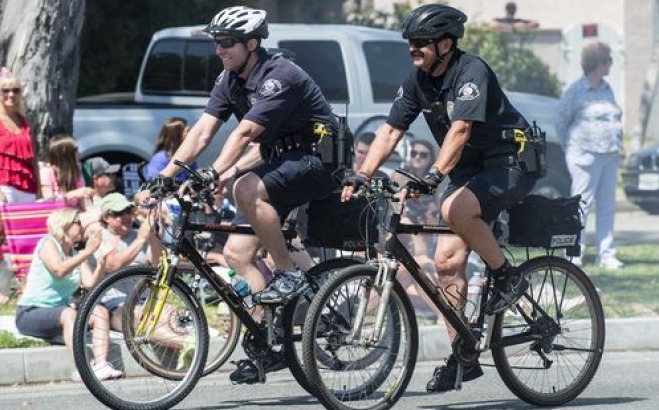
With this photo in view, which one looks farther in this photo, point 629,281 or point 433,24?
point 629,281

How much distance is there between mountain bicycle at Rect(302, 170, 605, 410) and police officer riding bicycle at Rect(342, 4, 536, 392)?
0.10m

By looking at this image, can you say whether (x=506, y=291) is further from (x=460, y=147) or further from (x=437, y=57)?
(x=437, y=57)

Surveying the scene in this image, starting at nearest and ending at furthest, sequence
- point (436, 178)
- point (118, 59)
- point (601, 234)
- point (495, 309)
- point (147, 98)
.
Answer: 1. point (436, 178)
2. point (495, 309)
3. point (601, 234)
4. point (147, 98)
5. point (118, 59)

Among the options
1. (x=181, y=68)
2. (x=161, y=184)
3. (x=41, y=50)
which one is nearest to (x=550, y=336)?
(x=161, y=184)

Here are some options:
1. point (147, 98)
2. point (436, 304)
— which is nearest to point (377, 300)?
point (436, 304)

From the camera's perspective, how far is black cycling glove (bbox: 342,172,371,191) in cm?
761

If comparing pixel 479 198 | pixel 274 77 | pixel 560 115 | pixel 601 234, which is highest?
pixel 274 77

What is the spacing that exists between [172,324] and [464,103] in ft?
5.71

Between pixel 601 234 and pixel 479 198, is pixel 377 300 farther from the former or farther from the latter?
pixel 601 234

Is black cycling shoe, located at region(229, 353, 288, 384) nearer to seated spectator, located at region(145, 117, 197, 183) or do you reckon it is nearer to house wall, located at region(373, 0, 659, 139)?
seated spectator, located at region(145, 117, 197, 183)

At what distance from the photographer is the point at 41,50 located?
12.8 m

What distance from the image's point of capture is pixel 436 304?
26.0 ft

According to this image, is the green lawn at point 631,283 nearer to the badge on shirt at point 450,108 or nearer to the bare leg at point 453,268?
the bare leg at point 453,268

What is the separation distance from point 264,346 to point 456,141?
140 cm
